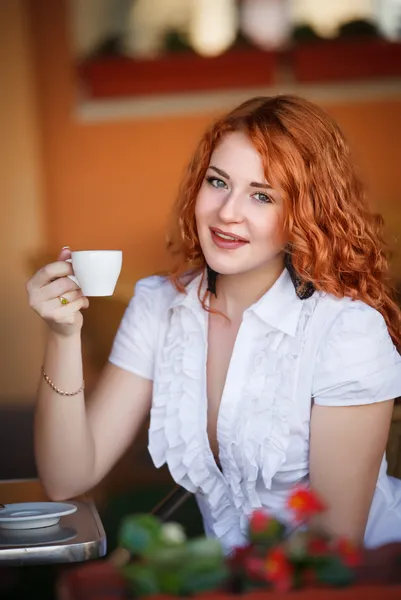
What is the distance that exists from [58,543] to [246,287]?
2.35 feet

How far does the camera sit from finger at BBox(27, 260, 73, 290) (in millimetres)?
1495

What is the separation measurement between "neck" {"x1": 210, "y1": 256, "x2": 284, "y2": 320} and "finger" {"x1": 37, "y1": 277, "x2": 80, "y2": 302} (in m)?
0.41

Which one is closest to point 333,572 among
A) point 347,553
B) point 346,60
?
point 347,553

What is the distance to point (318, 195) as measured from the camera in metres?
1.67

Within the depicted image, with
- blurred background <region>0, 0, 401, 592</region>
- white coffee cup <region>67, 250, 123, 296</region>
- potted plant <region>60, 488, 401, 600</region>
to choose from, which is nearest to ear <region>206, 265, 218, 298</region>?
white coffee cup <region>67, 250, 123, 296</region>

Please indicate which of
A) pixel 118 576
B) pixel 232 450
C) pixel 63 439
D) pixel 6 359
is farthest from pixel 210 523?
pixel 6 359

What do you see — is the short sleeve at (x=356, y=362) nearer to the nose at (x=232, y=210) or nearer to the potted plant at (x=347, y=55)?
the nose at (x=232, y=210)

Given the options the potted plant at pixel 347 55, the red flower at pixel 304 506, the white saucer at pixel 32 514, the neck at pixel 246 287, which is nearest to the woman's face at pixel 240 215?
the neck at pixel 246 287

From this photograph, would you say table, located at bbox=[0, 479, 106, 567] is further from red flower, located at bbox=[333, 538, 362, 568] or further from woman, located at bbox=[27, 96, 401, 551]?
red flower, located at bbox=[333, 538, 362, 568]

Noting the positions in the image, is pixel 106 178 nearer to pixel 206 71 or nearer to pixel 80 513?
pixel 206 71

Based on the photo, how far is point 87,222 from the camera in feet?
14.1

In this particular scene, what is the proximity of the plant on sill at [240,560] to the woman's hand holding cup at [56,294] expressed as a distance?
69cm

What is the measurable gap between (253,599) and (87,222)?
357cm

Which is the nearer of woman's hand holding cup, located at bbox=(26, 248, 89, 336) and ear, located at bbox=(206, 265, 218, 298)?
woman's hand holding cup, located at bbox=(26, 248, 89, 336)
